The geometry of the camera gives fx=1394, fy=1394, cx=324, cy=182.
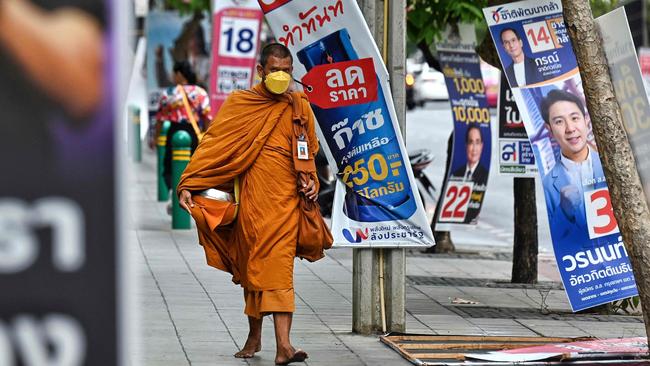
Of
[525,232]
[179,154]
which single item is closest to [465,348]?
[525,232]

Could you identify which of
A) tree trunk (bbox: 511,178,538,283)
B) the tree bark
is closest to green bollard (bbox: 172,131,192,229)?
the tree bark

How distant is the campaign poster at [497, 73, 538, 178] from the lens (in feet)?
39.0

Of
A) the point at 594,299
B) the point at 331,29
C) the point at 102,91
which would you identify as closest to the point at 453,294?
the point at 594,299

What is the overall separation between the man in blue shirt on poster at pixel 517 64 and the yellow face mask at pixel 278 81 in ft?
8.21

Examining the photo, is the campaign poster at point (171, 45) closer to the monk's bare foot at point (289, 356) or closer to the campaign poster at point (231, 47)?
the campaign poster at point (231, 47)

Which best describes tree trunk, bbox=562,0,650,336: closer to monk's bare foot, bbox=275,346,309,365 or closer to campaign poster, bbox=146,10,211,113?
monk's bare foot, bbox=275,346,309,365

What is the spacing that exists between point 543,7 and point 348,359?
332 cm

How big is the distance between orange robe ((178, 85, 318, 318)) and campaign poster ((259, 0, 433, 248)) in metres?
0.84

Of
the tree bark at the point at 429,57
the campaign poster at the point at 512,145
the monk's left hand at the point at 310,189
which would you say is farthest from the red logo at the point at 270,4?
the tree bark at the point at 429,57

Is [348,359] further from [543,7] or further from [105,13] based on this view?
[105,13]

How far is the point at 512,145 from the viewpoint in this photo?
39.6 ft

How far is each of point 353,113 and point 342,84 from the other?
193 mm

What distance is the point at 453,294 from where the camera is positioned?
11.4 m

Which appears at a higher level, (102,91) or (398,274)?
(102,91)
